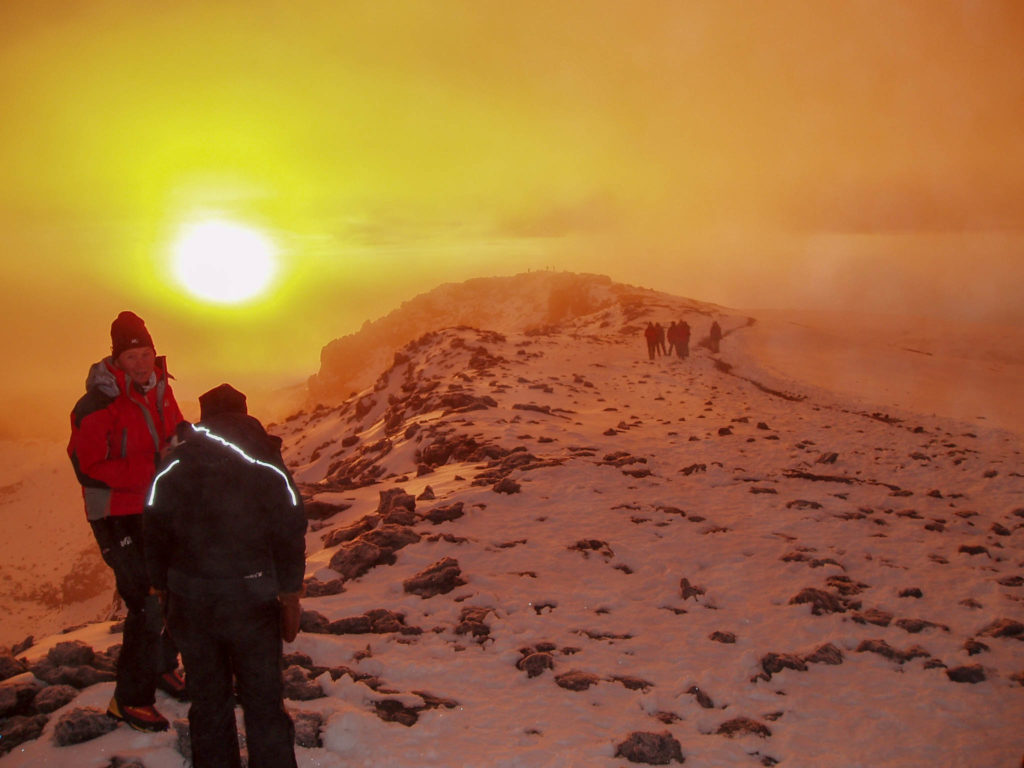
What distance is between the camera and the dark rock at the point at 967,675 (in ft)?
25.4

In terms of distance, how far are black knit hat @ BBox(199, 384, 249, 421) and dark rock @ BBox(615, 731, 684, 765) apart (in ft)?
14.5

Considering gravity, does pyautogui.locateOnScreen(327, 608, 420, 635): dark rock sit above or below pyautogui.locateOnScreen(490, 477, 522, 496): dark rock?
below

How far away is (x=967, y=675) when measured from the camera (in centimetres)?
778

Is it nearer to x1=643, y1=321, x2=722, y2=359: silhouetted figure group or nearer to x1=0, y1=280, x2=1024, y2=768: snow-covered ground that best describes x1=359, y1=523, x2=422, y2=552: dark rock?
x1=0, y1=280, x2=1024, y2=768: snow-covered ground

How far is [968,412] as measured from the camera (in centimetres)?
2791

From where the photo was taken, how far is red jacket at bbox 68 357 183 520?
5.41m

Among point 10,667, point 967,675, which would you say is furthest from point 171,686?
point 967,675

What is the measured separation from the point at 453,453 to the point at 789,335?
37.1 metres

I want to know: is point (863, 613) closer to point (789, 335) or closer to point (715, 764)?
point (715, 764)

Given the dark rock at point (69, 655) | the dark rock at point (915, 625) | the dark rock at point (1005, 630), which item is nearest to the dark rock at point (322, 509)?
the dark rock at point (69, 655)

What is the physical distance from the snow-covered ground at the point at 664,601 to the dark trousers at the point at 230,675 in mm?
A: 1104

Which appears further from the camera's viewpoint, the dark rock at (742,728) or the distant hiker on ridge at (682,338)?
the distant hiker on ridge at (682,338)

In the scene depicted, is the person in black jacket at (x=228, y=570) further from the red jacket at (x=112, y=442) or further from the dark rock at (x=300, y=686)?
the dark rock at (x=300, y=686)

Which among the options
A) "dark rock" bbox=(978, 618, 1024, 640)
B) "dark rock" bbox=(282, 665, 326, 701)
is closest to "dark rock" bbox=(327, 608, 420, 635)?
"dark rock" bbox=(282, 665, 326, 701)
